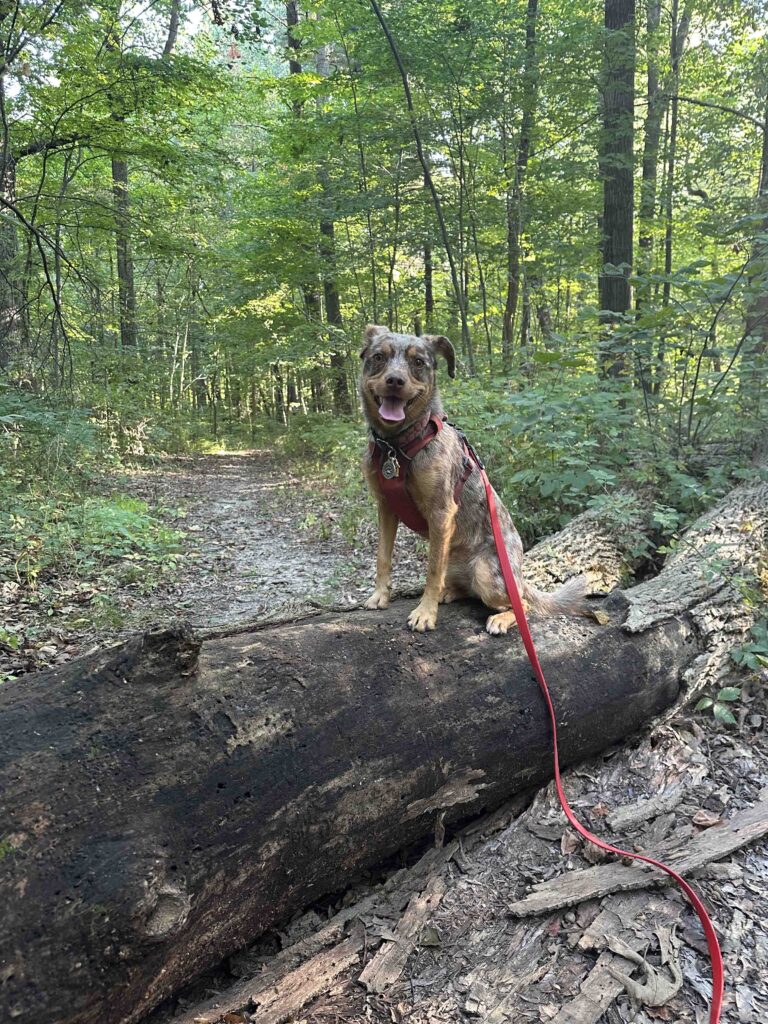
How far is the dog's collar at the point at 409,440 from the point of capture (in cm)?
331

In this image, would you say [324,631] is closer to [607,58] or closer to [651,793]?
[651,793]

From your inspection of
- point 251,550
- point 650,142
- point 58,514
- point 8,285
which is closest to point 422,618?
point 251,550

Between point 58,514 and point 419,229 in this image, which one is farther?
point 419,229

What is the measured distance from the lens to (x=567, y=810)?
2.72 metres

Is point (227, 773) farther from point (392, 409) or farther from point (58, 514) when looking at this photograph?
point (58, 514)

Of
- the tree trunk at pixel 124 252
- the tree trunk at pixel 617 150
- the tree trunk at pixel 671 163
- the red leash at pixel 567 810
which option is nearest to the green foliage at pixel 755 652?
the red leash at pixel 567 810

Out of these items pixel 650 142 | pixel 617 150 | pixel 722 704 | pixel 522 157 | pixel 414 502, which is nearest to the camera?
pixel 414 502

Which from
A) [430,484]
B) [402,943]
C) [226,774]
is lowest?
[402,943]

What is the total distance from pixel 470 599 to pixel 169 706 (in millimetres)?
2011

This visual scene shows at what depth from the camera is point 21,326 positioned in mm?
9500

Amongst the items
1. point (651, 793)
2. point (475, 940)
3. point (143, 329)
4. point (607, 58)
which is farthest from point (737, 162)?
point (143, 329)

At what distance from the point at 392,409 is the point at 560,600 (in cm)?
170

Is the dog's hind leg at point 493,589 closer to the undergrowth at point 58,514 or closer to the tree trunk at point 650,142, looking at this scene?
the undergrowth at point 58,514

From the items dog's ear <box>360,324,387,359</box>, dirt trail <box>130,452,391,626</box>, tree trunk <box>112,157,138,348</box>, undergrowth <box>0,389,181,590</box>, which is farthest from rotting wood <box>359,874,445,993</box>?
tree trunk <box>112,157,138,348</box>
